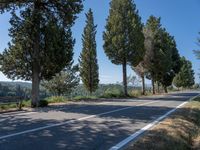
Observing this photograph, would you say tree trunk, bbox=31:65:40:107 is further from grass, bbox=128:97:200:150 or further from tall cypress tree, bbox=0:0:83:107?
grass, bbox=128:97:200:150

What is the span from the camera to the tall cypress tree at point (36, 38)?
24094mm

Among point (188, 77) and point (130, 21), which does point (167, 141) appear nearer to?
point (130, 21)

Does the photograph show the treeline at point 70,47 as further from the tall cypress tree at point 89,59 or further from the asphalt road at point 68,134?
the asphalt road at point 68,134

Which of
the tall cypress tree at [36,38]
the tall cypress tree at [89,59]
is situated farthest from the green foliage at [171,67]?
the tall cypress tree at [36,38]

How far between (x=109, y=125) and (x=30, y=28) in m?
13.4

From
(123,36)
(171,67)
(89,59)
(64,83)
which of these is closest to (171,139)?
(123,36)

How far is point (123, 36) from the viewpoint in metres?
43.9

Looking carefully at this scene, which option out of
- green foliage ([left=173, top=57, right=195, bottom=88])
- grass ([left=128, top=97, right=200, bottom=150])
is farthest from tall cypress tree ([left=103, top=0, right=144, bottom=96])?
green foliage ([left=173, top=57, right=195, bottom=88])

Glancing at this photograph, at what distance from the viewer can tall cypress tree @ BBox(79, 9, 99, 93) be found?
4947 centimetres

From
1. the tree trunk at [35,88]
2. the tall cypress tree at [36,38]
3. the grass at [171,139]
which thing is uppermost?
the tall cypress tree at [36,38]

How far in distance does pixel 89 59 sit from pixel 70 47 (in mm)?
24135

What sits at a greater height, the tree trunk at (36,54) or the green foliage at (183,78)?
the green foliage at (183,78)

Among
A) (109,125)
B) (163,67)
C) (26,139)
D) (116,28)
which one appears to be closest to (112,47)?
(116,28)

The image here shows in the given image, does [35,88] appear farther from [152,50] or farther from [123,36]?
[152,50]
